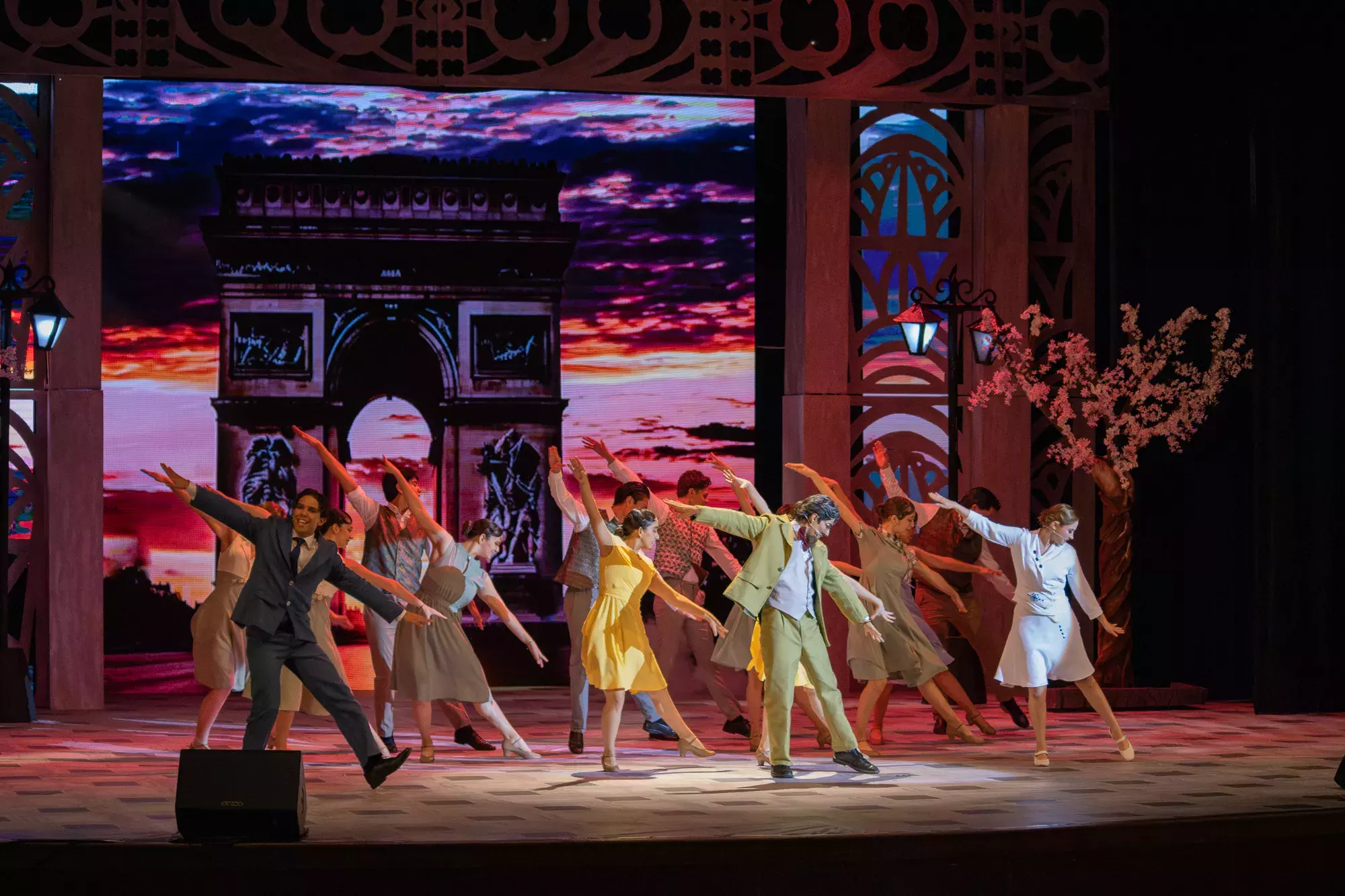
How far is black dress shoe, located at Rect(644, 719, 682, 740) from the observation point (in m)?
10.8

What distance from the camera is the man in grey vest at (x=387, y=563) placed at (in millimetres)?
10008

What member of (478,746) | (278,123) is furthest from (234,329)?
(478,746)

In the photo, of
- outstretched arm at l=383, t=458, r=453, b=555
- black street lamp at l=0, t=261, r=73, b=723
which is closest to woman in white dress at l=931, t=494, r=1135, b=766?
outstretched arm at l=383, t=458, r=453, b=555

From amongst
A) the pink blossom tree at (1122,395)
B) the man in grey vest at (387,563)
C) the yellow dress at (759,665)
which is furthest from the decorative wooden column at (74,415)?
the pink blossom tree at (1122,395)

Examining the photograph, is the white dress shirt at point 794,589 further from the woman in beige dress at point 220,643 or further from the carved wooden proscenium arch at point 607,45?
the carved wooden proscenium arch at point 607,45

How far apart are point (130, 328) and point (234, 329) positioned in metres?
0.76

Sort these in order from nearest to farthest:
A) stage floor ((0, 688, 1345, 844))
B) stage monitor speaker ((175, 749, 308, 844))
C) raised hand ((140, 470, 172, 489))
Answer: stage monitor speaker ((175, 749, 308, 844)) → stage floor ((0, 688, 1345, 844)) → raised hand ((140, 470, 172, 489))

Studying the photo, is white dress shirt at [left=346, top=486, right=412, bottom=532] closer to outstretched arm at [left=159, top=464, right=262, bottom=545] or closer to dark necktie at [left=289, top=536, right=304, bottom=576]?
dark necktie at [left=289, top=536, right=304, bottom=576]

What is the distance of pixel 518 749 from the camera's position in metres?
9.98

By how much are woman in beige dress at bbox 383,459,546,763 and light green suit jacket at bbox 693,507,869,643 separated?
1.25 m

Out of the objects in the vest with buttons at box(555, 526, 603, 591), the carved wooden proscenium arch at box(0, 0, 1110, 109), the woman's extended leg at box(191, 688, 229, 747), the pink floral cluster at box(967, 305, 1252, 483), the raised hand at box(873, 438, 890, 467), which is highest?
the carved wooden proscenium arch at box(0, 0, 1110, 109)

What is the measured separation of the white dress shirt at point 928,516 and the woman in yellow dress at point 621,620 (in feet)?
6.31

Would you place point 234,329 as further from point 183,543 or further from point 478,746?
point 478,746

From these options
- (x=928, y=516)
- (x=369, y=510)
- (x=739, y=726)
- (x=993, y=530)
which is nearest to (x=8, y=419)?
(x=369, y=510)
